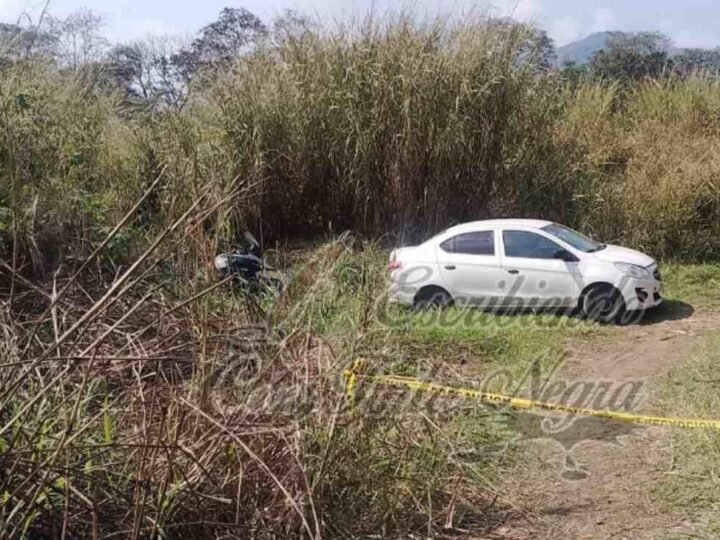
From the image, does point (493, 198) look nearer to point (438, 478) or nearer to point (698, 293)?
point (698, 293)

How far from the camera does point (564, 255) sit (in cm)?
953

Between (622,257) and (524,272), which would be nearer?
(622,257)

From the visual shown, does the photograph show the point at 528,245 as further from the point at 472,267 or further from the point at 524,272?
the point at 472,267

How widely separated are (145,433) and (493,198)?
32.8 ft

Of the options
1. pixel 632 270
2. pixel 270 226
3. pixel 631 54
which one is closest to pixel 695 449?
pixel 632 270

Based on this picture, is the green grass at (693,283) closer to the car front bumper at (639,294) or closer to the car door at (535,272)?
the car front bumper at (639,294)

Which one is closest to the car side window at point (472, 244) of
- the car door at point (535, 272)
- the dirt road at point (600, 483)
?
the car door at point (535, 272)

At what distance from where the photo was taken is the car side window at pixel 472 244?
9859 mm

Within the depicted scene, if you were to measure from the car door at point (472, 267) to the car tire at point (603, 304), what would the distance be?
1.04m

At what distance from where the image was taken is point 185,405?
11.8 ft

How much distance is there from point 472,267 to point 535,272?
30.6 inches

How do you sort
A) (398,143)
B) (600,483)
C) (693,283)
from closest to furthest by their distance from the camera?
1. (600,483)
2. (693,283)
3. (398,143)

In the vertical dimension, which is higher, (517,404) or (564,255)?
(564,255)

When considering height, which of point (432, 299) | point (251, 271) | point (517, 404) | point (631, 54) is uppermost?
point (631, 54)
